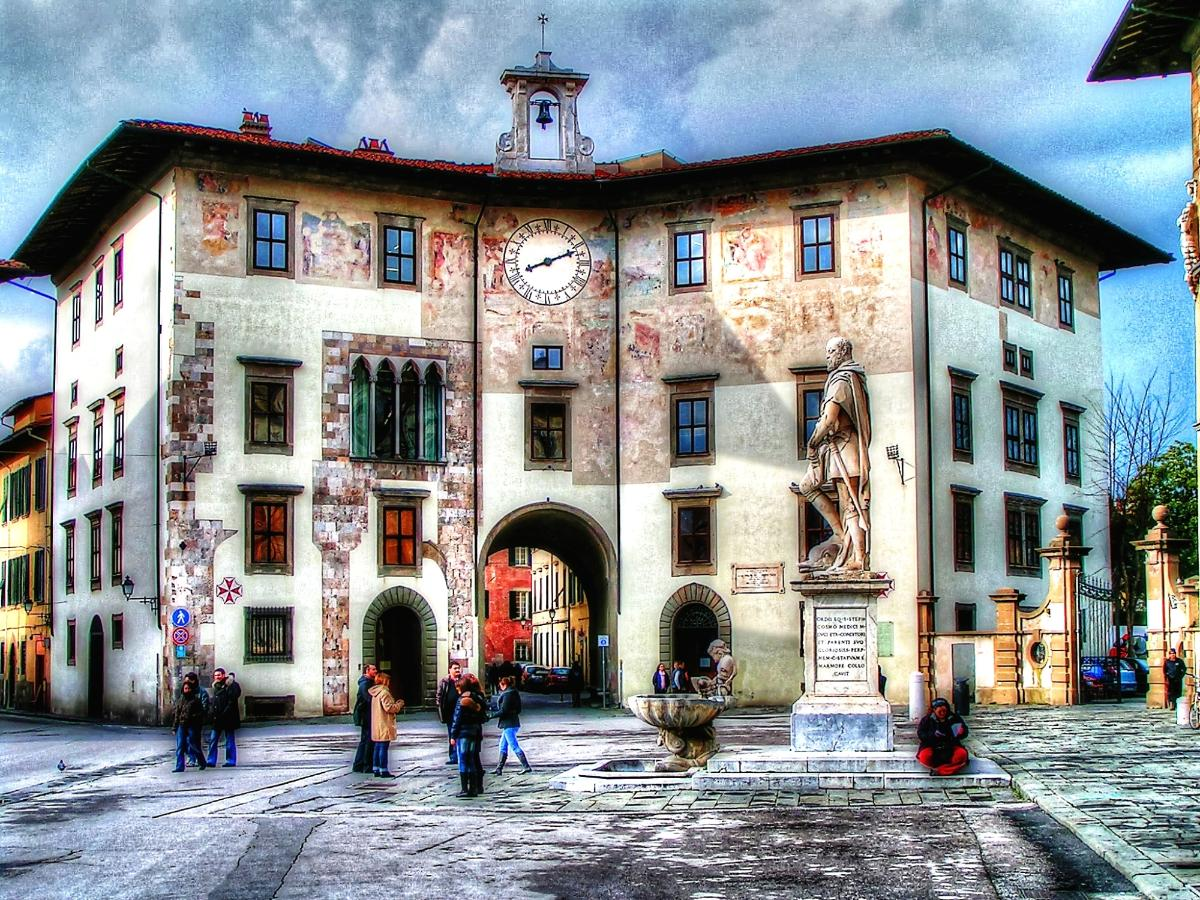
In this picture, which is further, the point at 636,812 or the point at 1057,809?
the point at 636,812

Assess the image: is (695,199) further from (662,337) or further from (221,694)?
(221,694)

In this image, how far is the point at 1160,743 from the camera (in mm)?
25312

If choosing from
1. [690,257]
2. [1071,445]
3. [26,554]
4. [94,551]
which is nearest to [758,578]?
[690,257]

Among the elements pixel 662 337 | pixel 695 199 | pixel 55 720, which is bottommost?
pixel 55 720

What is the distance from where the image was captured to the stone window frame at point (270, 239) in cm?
4188

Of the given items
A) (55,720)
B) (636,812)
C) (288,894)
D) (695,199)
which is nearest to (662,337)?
(695,199)

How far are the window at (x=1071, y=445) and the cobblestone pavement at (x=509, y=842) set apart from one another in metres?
27.7

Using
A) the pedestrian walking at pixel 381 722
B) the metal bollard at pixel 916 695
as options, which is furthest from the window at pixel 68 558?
the pedestrian walking at pixel 381 722

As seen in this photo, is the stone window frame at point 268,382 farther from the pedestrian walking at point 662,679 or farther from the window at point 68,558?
the window at point 68,558

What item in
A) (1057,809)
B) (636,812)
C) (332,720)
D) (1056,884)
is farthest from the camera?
(332,720)

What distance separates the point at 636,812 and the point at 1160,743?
10.7 metres

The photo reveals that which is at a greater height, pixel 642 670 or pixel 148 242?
pixel 148 242

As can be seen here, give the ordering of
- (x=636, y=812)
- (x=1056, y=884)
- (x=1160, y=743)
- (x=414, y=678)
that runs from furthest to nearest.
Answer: (x=414, y=678), (x=1160, y=743), (x=636, y=812), (x=1056, y=884)

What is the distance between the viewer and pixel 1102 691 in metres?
42.0
